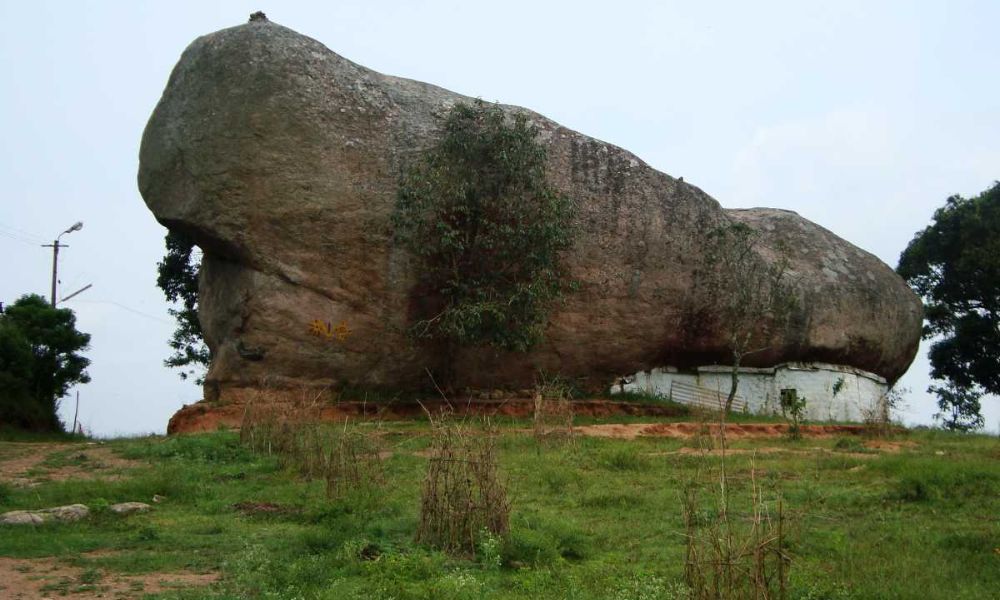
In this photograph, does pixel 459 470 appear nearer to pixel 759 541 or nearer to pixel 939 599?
pixel 759 541

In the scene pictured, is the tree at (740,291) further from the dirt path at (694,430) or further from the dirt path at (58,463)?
the dirt path at (58,463)

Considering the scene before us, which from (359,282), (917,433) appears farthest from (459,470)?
(917,433)

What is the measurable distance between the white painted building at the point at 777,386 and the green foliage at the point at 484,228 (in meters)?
4.24

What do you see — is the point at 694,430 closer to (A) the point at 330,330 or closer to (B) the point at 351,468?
(A) the point at 330,330

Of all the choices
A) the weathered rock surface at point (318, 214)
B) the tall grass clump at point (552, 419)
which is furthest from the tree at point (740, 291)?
the tall grass clump at point (552, 419)

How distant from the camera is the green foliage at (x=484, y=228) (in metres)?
17.2

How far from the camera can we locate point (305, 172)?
1736cm

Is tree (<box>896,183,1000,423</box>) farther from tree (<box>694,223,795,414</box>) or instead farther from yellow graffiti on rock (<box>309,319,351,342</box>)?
yellow graffiti on rock (<box>309,319,351,342</box>)

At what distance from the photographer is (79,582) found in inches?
265

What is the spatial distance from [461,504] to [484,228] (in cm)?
1073

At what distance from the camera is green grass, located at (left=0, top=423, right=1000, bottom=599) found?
6414mm

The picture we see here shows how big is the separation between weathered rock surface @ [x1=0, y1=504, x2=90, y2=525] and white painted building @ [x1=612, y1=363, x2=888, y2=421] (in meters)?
13.1

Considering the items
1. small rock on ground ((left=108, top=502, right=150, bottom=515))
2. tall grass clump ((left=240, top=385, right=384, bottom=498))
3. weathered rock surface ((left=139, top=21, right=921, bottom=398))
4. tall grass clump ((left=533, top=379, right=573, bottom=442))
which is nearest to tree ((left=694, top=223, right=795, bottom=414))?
weathered rock surface ((left=139, top=21, right=921, bottom=398))

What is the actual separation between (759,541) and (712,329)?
16.0 metres
